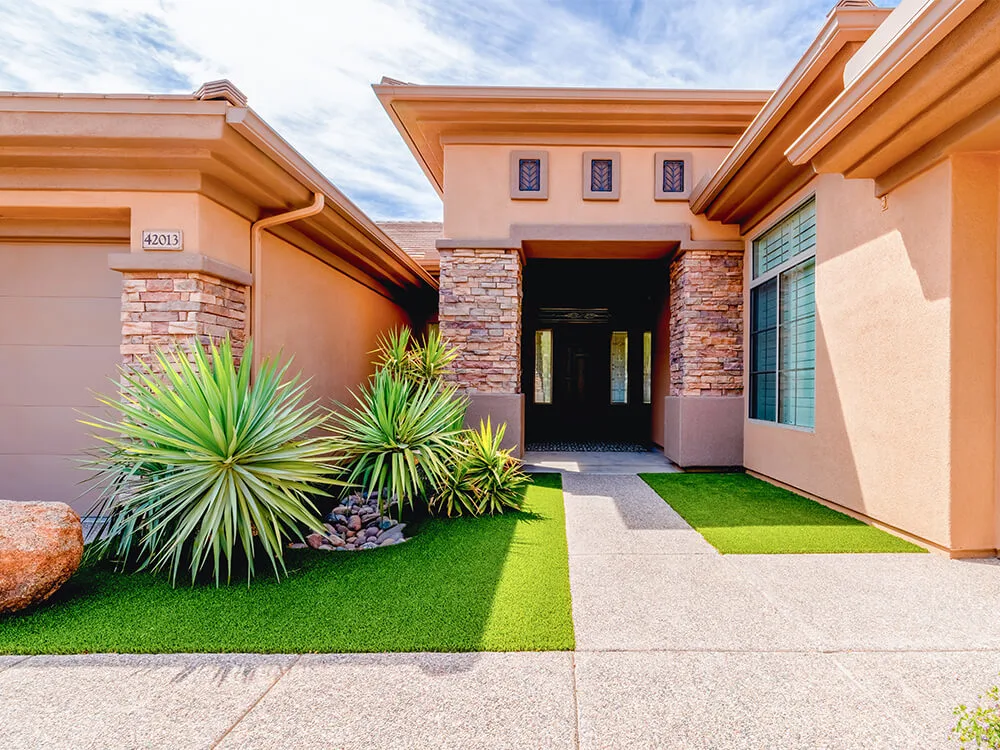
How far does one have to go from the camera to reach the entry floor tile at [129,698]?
196 cm

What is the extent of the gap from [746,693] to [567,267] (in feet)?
28.0

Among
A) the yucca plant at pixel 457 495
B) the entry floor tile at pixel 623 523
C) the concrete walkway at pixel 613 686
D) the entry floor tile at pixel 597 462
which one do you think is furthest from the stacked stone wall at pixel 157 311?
the entry floor tile at pixel 597 462

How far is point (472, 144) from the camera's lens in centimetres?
736

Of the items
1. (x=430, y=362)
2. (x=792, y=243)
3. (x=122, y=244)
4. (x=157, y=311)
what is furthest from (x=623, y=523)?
(x=122, y=244)

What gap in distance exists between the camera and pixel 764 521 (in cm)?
474

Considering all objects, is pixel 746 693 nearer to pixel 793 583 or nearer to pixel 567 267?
pixel 793 583

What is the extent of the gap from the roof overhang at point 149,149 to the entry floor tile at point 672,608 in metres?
4.54

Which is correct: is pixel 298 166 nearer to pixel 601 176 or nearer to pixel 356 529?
pixel 356 529

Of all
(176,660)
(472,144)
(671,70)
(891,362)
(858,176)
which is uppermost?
(671,70)

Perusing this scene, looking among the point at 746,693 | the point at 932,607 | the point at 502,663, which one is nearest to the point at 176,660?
the point at 502,663

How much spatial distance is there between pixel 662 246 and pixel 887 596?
5626 mm

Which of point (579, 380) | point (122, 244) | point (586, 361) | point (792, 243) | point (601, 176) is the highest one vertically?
point (601, 176)

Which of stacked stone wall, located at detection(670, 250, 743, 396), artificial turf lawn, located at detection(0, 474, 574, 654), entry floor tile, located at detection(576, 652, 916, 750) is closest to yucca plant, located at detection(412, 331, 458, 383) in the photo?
artificial turf lawn, located at detection(0, 474, 574, 654)

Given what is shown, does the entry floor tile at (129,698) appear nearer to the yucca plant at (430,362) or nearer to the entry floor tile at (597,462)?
the yucca plant at (430,362)
